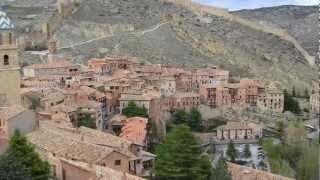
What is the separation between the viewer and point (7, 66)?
39.1 feet

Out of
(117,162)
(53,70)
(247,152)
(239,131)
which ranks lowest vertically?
(247,152)

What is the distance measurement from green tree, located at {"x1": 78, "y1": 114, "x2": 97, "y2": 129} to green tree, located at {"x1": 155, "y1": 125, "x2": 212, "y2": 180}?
6.01 metres

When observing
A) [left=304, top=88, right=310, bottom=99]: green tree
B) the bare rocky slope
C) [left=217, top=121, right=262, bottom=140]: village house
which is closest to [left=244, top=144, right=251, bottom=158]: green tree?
[left=217, top=121, right=262, bottom=140]: village house

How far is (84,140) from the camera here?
11.0 metres

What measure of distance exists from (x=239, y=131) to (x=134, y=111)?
3594 millimetres

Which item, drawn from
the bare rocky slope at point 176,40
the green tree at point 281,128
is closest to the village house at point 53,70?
the bare rocky slope at point 176,40

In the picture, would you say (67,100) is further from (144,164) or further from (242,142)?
(144,164)

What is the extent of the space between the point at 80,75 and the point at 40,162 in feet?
50.9

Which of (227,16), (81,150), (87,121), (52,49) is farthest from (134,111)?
(227,16)

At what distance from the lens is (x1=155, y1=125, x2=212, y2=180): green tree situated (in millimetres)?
10000

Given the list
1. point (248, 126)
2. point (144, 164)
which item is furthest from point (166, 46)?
point (144, 164)

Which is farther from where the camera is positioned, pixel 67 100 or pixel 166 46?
pixel 166 46

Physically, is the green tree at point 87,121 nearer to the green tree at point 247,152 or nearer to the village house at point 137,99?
the village house at point 137,99

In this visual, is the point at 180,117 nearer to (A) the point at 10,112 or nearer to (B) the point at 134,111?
(B) the point at 134,111
